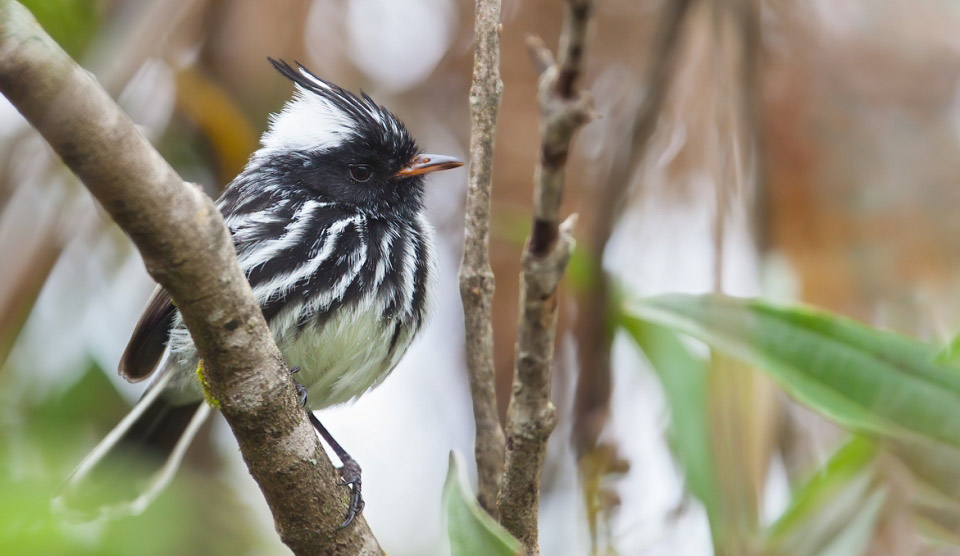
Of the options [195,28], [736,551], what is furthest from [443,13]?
[736,551]

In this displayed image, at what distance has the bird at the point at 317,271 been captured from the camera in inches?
125

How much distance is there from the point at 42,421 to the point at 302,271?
1.82 metres

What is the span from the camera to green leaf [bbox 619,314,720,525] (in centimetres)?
305

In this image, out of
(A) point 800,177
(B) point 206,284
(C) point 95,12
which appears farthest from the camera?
(A) point 800,177

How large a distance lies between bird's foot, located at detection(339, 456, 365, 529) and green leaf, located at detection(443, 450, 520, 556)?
0.34 m

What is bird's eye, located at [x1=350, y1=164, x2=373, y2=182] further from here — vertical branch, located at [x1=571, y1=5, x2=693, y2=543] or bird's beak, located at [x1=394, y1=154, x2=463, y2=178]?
vertical branch, located at [x1=571, y1=5, x2=693, y2=543]

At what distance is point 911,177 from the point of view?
4.58m

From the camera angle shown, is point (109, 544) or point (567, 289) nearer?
point (109, 544)

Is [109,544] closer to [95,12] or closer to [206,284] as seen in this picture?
[206,284]

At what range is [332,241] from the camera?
3.25 m

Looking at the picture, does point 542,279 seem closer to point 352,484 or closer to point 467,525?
point 467,525

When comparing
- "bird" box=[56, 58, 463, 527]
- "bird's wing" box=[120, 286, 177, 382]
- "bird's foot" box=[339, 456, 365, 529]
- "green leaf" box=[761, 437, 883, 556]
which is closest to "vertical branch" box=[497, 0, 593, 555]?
"bird's foot" box=[339, 456, 365, 529]

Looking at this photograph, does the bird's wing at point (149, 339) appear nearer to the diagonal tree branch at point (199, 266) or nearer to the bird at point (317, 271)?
the bird at point (317, 271)

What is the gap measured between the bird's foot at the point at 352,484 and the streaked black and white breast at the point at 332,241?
0.98 ft
